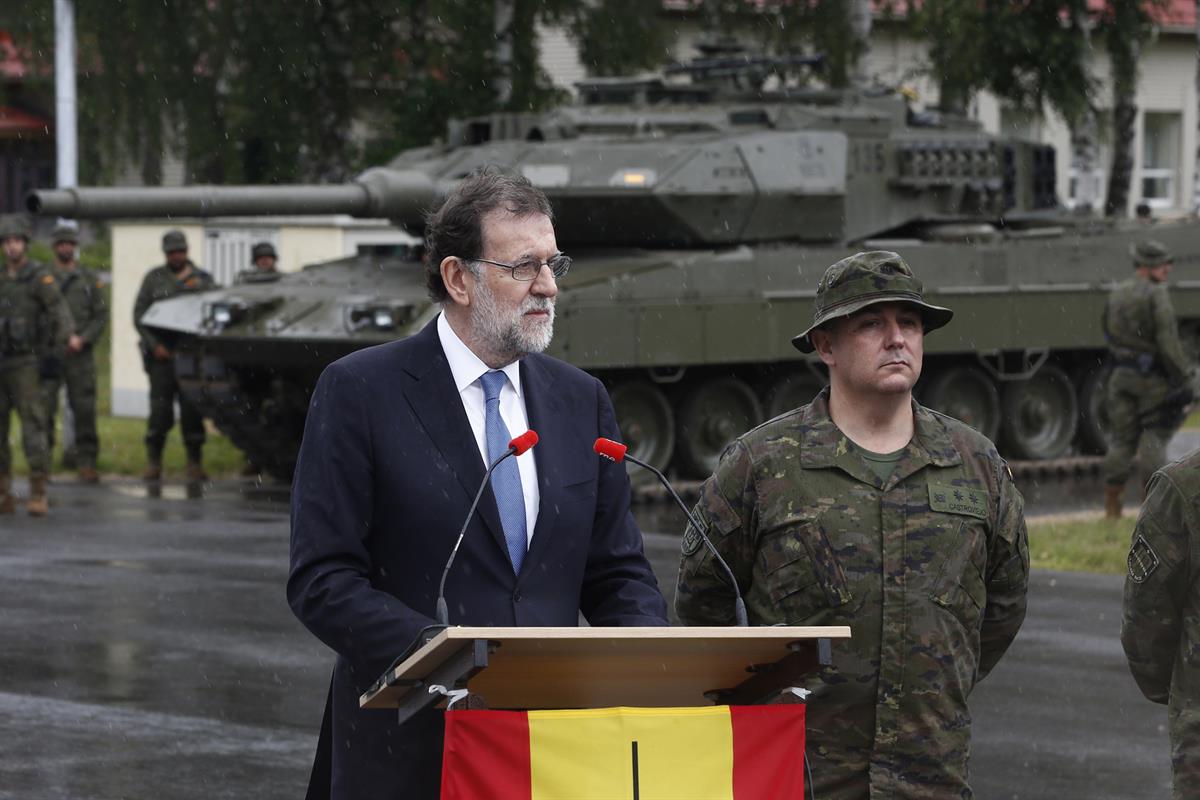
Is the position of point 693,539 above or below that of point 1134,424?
above

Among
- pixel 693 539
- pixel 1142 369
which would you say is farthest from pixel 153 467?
pixel 693 539

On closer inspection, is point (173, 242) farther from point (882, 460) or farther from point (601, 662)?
point (601, 662)

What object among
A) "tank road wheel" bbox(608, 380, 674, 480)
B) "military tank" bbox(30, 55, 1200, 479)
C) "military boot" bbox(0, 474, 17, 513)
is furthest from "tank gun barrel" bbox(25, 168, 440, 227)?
"tank road wheel" bbox(608, 380, 674, 480)

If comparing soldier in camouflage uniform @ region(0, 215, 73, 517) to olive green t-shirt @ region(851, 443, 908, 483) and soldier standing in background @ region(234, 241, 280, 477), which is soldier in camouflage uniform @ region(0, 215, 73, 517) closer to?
soldier standing in background @ region(234, 241, 280, 477)

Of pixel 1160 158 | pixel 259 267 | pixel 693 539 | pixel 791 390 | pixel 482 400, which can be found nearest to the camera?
pixel 482 400

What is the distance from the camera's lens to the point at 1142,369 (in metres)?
15.2

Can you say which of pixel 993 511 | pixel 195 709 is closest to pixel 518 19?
pixel 195 709

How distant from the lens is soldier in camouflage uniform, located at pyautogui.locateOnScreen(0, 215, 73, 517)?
15.8 m

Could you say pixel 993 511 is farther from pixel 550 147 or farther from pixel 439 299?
pixel 550 147

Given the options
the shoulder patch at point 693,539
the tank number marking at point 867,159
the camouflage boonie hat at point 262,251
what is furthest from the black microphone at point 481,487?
the camouflage boonie hat at point 262,251

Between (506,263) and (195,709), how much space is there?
4.96m

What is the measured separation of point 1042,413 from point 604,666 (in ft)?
56.9

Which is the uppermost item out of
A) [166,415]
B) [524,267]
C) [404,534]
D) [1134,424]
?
[524,267]

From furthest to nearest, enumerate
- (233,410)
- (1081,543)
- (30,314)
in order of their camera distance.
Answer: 1. (233,410)
2. (30,314)
3. (1081,543)
